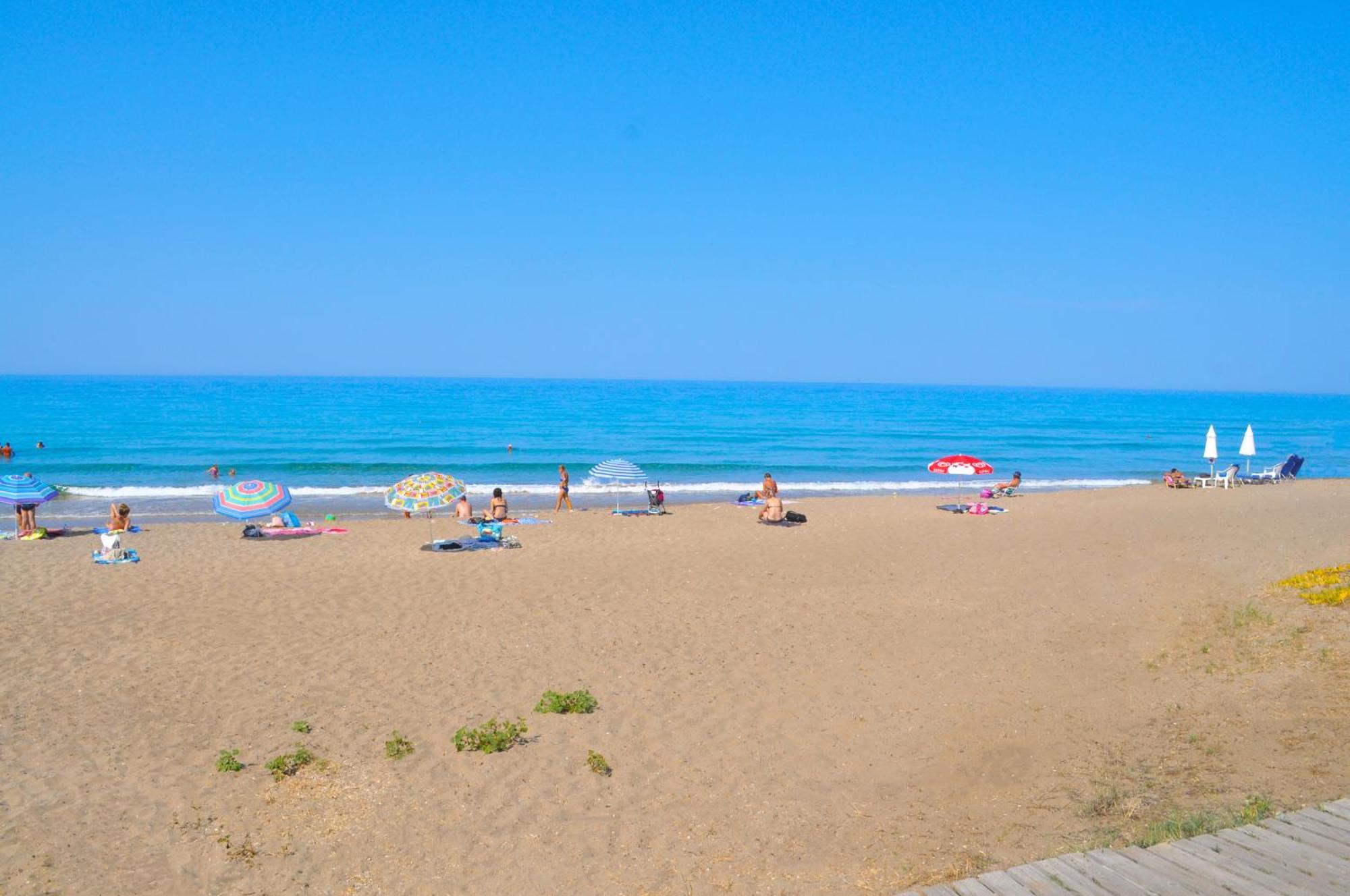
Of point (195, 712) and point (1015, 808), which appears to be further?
point (195, 712)

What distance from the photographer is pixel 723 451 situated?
4434cm

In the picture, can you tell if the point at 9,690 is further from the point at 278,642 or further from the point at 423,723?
the point at 423,723

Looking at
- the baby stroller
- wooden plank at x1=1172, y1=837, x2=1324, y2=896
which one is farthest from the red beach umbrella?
wooden plank at x1=1172, y1=837, x2=1324, y2=896

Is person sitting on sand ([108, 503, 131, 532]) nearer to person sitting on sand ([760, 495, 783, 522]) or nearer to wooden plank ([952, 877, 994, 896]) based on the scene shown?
person sitting on sand ([760, 495, 783, 522])

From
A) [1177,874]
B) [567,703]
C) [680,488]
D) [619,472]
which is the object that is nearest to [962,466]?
[619,472]

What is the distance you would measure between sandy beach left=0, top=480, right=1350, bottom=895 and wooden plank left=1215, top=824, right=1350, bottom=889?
28.0 inches

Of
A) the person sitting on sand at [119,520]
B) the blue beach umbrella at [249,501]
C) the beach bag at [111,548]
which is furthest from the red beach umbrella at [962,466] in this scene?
the person sitting on sand at [119,520]

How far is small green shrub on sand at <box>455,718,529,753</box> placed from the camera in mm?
8000

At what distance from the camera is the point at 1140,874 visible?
4676 mm

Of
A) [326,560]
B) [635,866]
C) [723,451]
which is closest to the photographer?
[635,866]

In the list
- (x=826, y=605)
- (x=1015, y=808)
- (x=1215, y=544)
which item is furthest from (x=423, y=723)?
(x=1215, y=544)

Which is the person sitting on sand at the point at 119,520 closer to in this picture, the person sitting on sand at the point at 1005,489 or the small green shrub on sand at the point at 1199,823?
the small green shrub on sand at the point at 1199,823

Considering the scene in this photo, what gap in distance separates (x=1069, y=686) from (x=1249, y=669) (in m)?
1.74

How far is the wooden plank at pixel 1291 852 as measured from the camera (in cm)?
456
